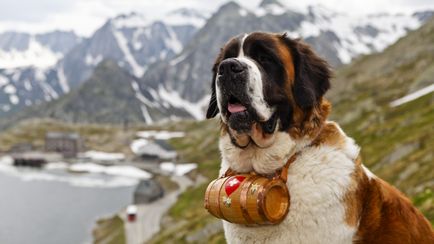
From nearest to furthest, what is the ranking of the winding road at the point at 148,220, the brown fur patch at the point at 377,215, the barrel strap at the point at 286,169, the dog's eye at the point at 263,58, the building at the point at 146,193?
the brown fur patch at the point at 377,215
the barrel strap at the point at 286,169
the dog's eye at the point at 263,58
the winding road at the point at 148,220
the building at the point at 146,193

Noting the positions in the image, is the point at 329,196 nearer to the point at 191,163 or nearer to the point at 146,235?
the point at 146,235

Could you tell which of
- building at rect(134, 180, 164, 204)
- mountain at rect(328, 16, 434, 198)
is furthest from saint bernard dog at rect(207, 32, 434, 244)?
building at rect(134, 180, 164, 204)

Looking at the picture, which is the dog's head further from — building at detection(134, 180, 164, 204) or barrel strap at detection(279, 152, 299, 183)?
building at detection(134, 180, 164, 204)

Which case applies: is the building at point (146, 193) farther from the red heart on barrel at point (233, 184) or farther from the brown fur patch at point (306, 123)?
the brown fur patch at point (306, 123)

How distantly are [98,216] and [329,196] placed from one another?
8703 cm

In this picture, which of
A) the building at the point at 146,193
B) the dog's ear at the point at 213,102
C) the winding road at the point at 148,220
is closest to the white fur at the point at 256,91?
the dog's ear at the point at 213,102

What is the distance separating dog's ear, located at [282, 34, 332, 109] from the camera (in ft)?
20.4

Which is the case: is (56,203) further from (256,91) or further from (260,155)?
(256,91)

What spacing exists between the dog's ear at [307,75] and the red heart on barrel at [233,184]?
1201 millimetres

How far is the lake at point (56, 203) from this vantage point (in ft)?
250

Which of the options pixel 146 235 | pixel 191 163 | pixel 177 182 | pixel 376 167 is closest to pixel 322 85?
pixel 376 167

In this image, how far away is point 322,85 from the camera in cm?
647

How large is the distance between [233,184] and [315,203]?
3.42ft

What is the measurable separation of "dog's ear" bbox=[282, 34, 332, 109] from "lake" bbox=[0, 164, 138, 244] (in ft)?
234
